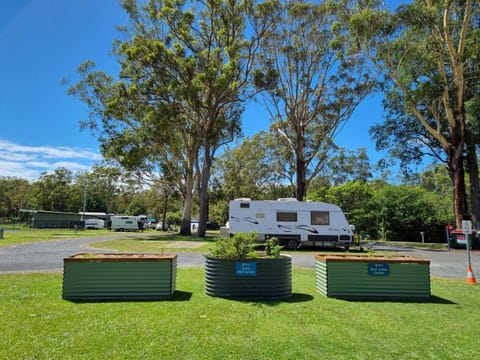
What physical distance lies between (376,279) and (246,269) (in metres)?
2.42

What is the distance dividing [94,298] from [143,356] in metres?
2.70

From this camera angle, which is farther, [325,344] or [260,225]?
[260,225]

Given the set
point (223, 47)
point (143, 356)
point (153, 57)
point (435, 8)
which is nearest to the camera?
point (143, 356)

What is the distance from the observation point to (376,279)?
6.38m

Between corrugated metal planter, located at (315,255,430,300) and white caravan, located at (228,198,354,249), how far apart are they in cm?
1270

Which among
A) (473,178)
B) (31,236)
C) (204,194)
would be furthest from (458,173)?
(31,236)

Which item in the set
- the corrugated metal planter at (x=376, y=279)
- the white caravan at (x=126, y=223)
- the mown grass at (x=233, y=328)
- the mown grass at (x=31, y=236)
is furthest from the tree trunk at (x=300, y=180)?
the white caravan at (x=126, y=223)

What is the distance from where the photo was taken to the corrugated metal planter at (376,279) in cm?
636

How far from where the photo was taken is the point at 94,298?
5812 mm

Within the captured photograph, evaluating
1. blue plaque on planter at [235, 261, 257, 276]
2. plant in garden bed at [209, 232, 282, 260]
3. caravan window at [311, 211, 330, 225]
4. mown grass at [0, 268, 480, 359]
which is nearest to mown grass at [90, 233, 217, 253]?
caravan window at [311, 211, 330, 225]

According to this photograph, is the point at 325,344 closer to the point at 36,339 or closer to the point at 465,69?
the point at 36,339

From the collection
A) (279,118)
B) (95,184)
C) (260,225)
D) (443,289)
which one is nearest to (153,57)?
(279,118)

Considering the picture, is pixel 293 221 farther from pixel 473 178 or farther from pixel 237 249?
pixel 473 178

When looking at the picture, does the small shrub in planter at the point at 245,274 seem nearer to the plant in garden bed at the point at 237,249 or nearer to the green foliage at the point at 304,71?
the plant in garden bed at the point at 237,249
